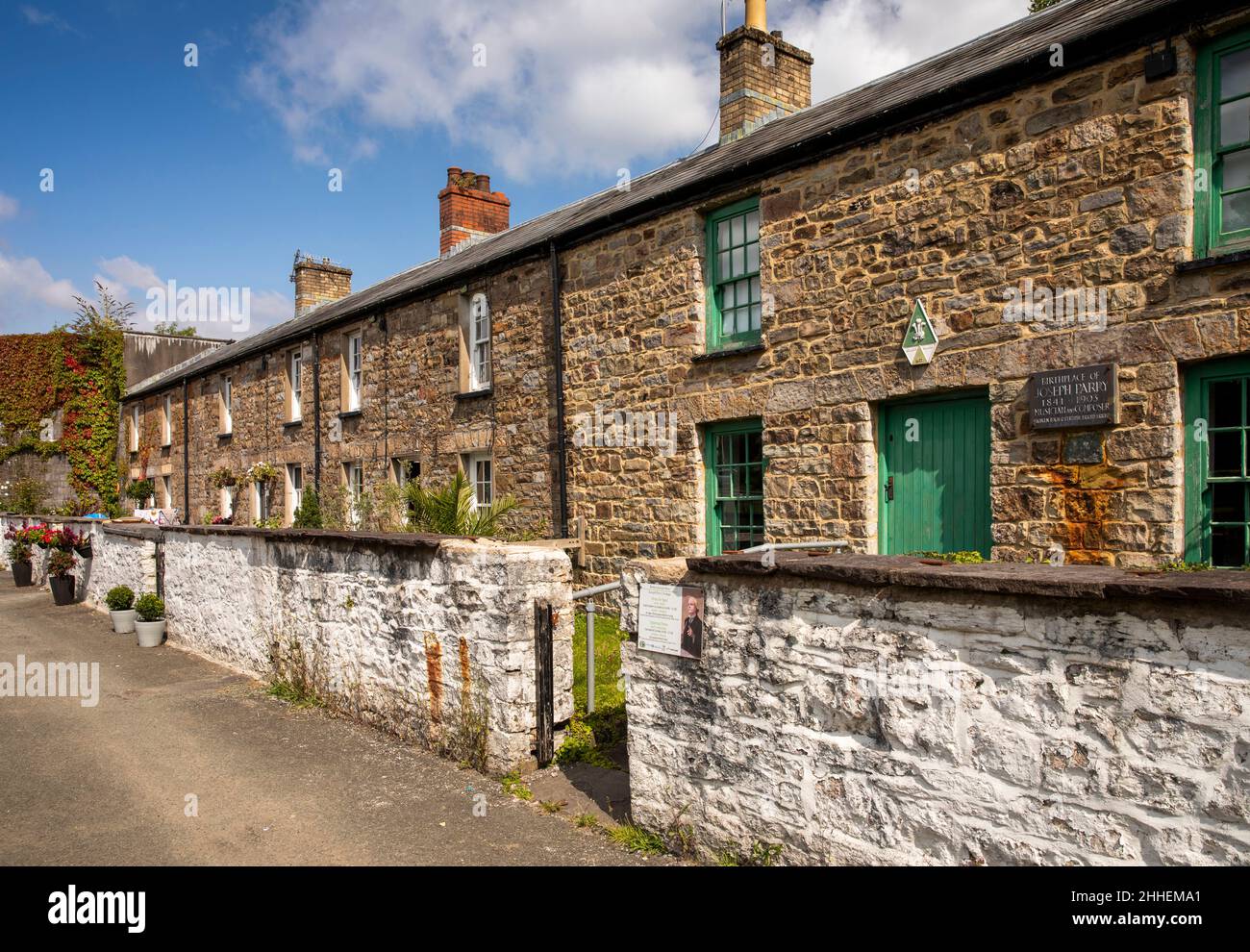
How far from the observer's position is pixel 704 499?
10312mm

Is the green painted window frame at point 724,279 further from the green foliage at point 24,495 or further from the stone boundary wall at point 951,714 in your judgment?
Answer: the green foliage at point 24,495

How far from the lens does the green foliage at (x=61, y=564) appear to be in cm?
1623

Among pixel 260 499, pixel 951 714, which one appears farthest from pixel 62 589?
pixel 951 714

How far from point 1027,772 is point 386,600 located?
5110 millimetres

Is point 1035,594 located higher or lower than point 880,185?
lower

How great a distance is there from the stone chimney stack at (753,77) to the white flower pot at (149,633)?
33.6 feet

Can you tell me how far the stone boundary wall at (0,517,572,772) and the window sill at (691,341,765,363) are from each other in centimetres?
428

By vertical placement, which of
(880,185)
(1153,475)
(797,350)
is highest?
(880,185)

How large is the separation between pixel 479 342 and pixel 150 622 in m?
6.23

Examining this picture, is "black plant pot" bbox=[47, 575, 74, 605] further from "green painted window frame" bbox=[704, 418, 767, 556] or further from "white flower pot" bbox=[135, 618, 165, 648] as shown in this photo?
"green painted window frame" bbox=[704, 418, 767, 556]

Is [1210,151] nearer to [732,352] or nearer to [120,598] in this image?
[732,352]

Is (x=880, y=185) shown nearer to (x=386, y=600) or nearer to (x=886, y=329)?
(x=886, y=329)

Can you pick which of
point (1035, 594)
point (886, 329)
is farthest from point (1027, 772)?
point (886, 329)

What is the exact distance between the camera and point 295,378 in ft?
64.0
